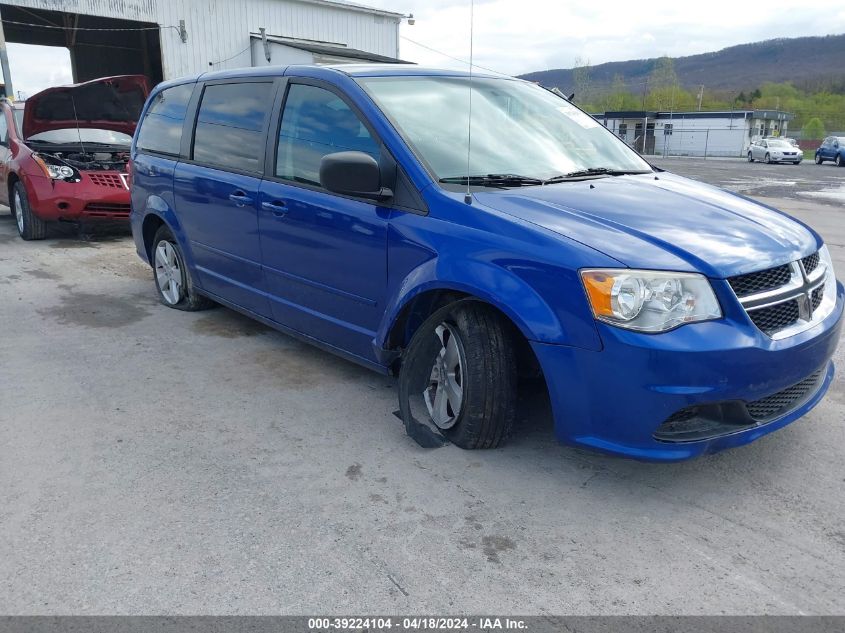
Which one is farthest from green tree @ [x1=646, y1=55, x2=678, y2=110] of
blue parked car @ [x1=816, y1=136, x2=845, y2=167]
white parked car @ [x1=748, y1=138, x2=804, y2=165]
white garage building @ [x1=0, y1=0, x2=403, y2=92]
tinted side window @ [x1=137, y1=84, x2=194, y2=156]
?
tinted side window @ [x1=137, y1=84, x2=194, y2=156]

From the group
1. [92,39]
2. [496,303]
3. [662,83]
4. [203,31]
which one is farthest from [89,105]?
[662,83]

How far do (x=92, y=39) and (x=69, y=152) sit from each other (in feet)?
59.9

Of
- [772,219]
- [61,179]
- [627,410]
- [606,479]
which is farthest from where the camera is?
[61,179]

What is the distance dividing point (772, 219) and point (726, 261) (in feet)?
2.54

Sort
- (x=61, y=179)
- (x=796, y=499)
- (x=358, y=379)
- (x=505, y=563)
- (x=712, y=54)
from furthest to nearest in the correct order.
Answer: (x=712, y=54) → (x=61, y=179) → (x=358, y=379) → (x=796, y=499) → (x=505, y=563)

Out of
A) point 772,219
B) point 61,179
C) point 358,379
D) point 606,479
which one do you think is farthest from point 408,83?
point 61,179

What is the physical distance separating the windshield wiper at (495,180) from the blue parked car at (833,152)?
35046mm

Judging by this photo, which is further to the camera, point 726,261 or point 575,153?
point 575,153

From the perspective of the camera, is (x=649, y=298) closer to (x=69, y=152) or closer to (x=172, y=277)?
(x=172, y=277)

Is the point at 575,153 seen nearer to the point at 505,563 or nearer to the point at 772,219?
the point at 772,219

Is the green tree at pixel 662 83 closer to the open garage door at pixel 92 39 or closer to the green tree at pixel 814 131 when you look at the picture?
the green tree at pixel 814 131

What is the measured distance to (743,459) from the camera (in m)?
3.06

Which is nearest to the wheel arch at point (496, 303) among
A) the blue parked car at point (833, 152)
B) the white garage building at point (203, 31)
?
the white garage building at point (203, 31)

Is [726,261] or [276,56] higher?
[276,56]
